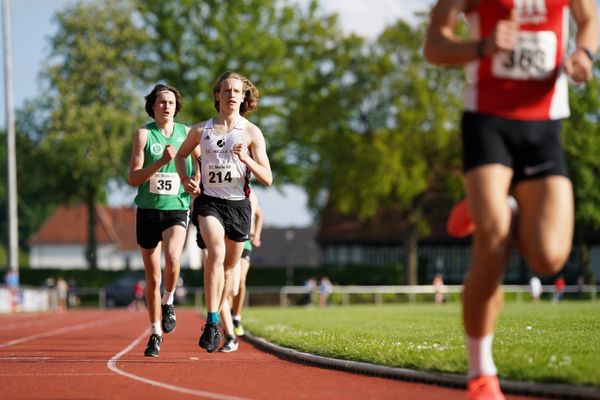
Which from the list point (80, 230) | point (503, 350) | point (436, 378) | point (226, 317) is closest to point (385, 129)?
point (226, 317)

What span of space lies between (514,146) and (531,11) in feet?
2.49

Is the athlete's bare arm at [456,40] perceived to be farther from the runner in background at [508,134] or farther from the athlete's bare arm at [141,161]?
the athlete's bare arm at [141,161]

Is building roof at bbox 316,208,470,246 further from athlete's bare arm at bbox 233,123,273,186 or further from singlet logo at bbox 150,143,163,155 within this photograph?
athlete's bare arm at bbox 233,123,273,186

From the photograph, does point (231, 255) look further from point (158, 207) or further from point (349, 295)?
point (349, 295)

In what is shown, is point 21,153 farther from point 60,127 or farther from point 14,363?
point 14,363

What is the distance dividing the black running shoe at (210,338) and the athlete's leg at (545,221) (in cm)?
584

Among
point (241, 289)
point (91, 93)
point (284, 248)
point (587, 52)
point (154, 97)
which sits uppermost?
point (91, 93)

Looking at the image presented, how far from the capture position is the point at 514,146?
6.63 metres

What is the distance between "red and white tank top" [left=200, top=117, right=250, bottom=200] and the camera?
11938 mm

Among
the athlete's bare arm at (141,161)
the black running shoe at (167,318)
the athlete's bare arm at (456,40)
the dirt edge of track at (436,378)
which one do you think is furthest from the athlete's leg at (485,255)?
the black running shoe at (167,318)

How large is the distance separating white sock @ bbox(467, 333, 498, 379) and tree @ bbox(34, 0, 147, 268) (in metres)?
62.3

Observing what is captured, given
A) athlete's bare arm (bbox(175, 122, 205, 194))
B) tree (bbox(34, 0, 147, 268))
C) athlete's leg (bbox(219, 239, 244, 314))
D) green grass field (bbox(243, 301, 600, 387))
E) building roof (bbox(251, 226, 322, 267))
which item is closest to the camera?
green grass field (bbox(243, 301, 600, 387))

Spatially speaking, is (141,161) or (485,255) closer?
(485,255)

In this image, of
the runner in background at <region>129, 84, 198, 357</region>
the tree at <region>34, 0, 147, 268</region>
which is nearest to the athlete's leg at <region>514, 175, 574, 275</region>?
the runner in background at <region>129, 84, 198, 357</region>
